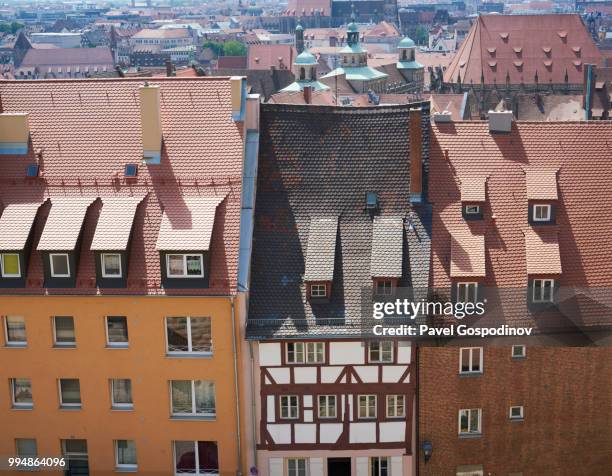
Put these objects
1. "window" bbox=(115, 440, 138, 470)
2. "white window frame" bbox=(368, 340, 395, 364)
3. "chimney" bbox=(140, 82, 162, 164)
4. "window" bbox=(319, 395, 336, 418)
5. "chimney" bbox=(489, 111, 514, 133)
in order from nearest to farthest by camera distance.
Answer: "white window frame" bbox=(368, 340, 395, 364) < "window" bbox=(319, 395, 336, 418) < "window" bbox=(115, 440, 138, 470) < "chimney" bbox=(140, 82, 162, 164) < "chimney" bbox=(489, 111, 514, 133)

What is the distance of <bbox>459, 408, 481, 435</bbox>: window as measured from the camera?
1247 inches

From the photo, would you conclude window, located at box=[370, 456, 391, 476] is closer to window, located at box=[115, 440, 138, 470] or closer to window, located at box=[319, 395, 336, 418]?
window, located at box=[319, 395, 336, 418]

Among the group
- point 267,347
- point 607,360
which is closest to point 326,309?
point 267,347

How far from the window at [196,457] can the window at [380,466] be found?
504cm

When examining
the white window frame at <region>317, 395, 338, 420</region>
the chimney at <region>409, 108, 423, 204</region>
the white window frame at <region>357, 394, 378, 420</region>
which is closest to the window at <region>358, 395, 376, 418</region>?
the white window frame at <region>357, 394, 378, 420</region>

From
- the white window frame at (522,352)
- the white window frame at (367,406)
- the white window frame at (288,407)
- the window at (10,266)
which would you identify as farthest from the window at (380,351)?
the window at (10,266)

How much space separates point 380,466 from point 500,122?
40.8 feet

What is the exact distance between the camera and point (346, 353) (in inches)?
1220

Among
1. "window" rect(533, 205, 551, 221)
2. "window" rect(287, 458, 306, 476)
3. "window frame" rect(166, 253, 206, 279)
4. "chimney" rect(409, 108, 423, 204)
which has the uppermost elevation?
"chimney" rect(409, 108, 423, 204)

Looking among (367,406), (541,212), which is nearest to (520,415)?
(367,406)

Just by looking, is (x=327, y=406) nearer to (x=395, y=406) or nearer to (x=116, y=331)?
(x=395, y=406)

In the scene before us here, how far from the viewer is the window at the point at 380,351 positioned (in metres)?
30.9

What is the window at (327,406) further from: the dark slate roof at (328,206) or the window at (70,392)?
the window at (70,392)

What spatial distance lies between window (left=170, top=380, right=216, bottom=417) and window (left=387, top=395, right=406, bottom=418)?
18.3 feet
